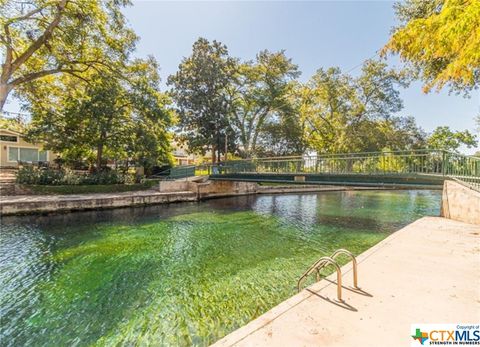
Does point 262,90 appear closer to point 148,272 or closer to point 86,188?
point 86,188

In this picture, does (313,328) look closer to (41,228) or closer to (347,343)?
(347,343)

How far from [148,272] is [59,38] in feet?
51.6

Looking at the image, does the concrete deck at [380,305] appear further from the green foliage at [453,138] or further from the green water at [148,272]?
the green foliage at [453,138]

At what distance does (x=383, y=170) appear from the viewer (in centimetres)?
1041

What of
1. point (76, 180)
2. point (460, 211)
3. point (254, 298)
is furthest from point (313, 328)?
point (76, 180)

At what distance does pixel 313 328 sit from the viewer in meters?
2.45

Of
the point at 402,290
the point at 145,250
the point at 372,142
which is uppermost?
the point at 372,142

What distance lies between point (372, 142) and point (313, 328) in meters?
25.9

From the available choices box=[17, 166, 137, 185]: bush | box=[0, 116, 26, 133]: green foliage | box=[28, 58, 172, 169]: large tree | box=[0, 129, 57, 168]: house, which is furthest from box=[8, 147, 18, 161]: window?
box=[17, 166, 137, 185]: bush

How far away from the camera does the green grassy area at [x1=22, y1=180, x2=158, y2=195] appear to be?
13891 millimetres

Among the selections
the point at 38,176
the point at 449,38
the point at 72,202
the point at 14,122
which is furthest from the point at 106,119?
the point at 449,38

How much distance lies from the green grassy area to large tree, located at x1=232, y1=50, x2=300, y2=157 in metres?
14.0

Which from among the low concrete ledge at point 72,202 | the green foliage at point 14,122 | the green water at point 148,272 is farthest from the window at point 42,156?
the green water at point 148,272

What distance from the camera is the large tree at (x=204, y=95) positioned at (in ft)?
78.0
